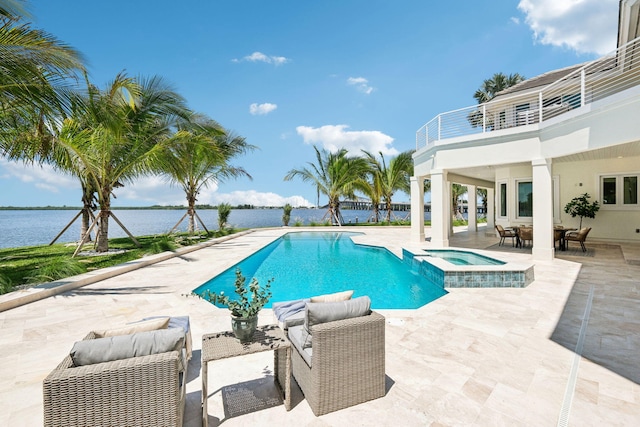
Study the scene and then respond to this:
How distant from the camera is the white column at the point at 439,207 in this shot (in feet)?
40.2

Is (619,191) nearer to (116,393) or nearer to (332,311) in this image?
(332,311)

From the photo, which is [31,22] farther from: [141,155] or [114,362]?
[114,362]

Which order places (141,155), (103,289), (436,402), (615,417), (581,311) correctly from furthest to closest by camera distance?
(141,155) < (103,289) < (581,311) < (436,402) < (615,417)

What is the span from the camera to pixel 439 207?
12422 mm

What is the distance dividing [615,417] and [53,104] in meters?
9.50

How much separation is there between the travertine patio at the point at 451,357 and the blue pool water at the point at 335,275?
1056 millimetres

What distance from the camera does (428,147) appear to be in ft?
Result: 41.7

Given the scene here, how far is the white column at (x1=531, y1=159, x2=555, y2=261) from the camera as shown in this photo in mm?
9555

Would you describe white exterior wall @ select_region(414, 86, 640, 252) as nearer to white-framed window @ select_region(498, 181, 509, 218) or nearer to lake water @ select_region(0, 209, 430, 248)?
white-framed window @ select_region(498, 181, 509, 218)

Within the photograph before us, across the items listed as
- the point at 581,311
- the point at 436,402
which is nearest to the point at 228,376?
the point at 436,402

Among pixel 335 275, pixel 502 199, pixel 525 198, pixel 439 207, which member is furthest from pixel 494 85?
pixel 335 275

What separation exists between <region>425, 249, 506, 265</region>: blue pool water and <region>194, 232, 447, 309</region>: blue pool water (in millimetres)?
1275

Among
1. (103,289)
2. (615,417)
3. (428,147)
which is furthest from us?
(428,147)

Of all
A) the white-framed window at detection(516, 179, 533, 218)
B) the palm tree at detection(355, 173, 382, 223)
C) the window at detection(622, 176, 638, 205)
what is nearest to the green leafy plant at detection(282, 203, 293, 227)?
the palm tree at detection(355, 173, 382, 223)
